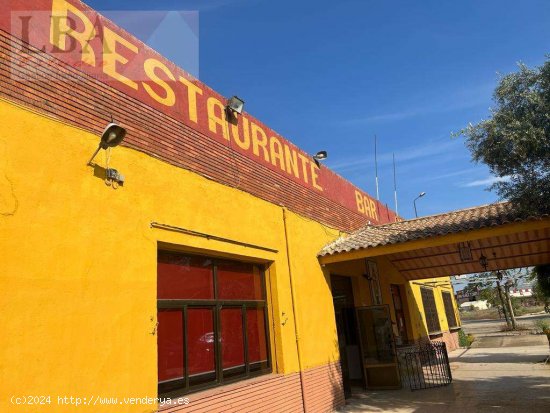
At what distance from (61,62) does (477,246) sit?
11.3m

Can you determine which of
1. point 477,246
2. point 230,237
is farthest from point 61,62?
point 477,246

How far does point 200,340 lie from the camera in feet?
20.9

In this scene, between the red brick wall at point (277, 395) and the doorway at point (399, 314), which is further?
the doorway at point (399, 314)

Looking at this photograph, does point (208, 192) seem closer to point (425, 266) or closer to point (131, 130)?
point (131, 130)

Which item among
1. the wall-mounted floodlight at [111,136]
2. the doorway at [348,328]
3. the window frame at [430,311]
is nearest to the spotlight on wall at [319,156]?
the doorway at [348,328]

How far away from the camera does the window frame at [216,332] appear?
19.1ft

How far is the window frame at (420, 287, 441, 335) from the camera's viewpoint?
18.9 metres

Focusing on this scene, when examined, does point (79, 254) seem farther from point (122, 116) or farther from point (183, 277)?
point (122, 116)

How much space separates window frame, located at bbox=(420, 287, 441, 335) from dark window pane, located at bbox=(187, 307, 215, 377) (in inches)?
569

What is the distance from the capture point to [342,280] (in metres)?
11.4

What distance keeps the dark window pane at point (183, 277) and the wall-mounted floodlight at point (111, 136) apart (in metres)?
1.76

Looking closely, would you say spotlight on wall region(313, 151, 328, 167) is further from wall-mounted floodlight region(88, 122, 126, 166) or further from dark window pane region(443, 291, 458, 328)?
dark window pane region(443, 291, 458, 328)

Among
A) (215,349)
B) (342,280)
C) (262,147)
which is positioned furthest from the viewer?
(342,280)

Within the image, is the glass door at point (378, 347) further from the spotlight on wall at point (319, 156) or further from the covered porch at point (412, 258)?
the spotlight on wall at point (319, 156)
